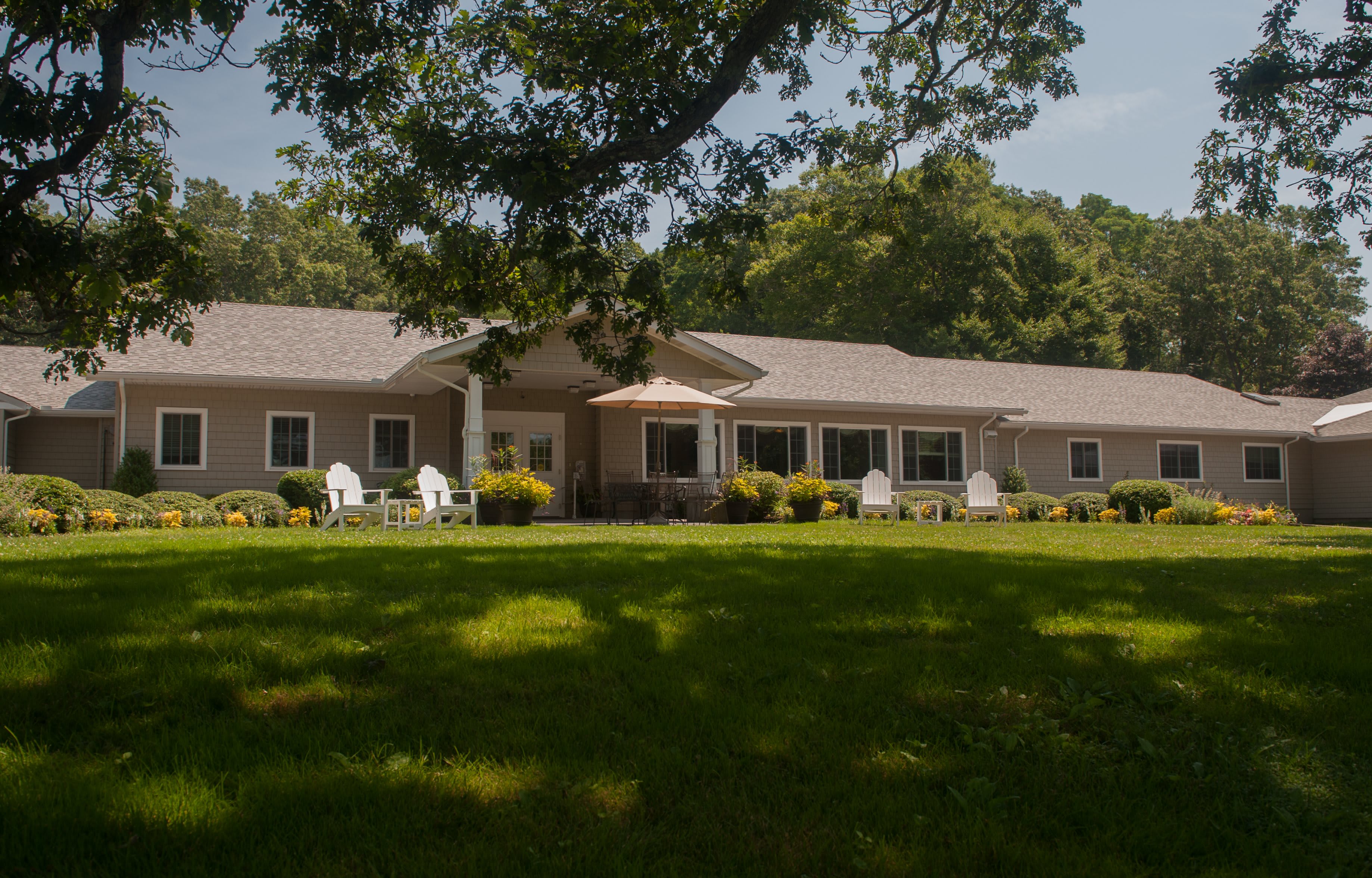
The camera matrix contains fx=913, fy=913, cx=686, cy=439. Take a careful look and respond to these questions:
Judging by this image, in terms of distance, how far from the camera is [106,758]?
296cm

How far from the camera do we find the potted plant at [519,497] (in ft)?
50.3

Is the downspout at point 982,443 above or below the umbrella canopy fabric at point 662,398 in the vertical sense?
below

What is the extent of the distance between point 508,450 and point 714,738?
1409 centimetres

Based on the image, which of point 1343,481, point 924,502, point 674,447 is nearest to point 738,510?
point 674,447

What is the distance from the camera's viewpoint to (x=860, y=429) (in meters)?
22.3

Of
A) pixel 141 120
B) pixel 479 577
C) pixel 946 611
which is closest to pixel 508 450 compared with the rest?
pixel 141 120

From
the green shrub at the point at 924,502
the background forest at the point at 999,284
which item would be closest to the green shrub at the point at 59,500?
the green shrub at the point at 924,502

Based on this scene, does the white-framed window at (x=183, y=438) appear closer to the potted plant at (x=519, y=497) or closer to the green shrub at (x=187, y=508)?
the green shrub at (x=187, y=508)

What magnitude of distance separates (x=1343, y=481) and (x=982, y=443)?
11.8 m

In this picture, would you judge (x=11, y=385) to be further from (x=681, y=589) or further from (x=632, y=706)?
(x=632, y=706)

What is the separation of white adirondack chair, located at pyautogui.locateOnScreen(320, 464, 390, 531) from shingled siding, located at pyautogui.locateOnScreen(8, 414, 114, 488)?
8.29m

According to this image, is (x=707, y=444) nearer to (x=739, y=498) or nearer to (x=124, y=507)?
(x=739, y=498)

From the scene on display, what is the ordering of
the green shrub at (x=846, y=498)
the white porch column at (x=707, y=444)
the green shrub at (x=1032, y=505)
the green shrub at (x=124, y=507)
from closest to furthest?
the green shrub at (x=124, y=507)
the white porch column at (x=707, y=444)
the green shrub at (x=846, y=498)
the green shrub at (x=1032, y=505)

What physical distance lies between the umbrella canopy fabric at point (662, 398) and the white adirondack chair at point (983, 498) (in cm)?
479
